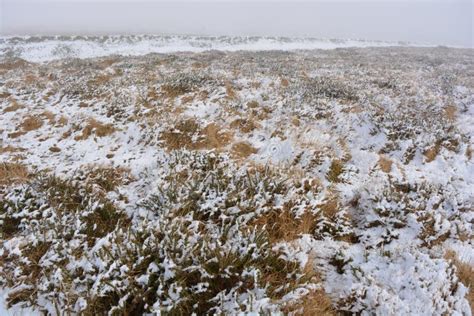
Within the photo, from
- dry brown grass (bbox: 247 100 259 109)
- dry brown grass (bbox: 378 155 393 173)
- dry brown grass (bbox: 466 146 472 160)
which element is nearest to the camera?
dry brown grass (bbox: 378 155 393 173)

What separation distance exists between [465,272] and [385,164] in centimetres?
271

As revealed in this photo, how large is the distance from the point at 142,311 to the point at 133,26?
201 ft

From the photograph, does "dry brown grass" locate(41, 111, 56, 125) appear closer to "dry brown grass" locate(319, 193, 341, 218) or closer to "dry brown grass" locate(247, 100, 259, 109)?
"dry brown grass" locate(247, 100, 259, 109)

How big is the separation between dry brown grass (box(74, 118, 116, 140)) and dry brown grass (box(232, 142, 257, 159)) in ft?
11.7

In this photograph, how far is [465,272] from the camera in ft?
10.3

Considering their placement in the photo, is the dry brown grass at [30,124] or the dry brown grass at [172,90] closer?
the dry brown grass at [30,124]

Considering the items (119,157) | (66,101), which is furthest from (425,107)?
(66,101)

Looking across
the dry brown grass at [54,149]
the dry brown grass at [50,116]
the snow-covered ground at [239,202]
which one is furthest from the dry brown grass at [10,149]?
the dry brown grass at [50,116]

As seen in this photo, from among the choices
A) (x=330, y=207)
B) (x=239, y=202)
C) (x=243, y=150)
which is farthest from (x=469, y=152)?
(x=239, y=202)

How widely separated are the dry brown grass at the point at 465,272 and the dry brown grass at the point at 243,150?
3.87m

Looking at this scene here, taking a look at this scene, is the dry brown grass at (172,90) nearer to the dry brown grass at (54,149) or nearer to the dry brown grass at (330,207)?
the dry brown grass at (54,149)

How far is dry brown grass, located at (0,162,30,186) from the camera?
4909mm

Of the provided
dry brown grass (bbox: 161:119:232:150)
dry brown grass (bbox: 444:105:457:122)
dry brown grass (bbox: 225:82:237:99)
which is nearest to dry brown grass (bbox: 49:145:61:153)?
dry brown grass (bbox: 161:119:232:150)

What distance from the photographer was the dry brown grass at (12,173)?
4.91 meters
